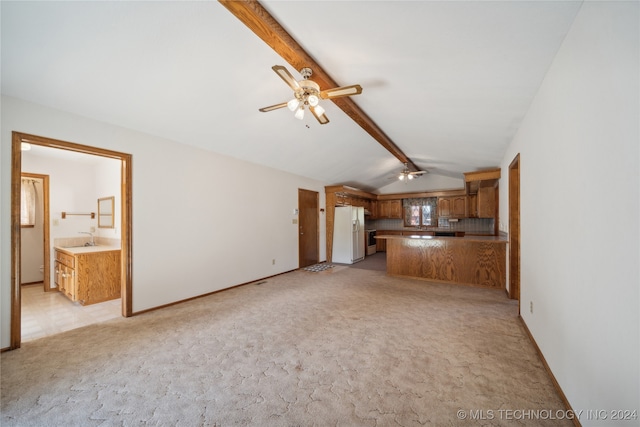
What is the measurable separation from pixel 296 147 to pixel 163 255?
2.81 meters

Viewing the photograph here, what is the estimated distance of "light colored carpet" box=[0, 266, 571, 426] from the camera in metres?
1.64

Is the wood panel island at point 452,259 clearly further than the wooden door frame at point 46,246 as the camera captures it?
Yes

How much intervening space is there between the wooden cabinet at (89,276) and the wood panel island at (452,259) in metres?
5.08

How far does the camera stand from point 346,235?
23.3 ft

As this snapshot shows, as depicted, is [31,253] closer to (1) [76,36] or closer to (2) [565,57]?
(1) [76,36]

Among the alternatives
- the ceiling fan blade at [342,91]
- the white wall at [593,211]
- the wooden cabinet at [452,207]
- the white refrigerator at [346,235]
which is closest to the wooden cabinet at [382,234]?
the wooden cabinet at [452,207]

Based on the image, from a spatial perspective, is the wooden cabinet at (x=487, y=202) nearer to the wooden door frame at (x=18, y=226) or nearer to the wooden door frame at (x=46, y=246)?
the wooden door frame at (x=18, y=226)

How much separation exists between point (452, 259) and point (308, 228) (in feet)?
11.4

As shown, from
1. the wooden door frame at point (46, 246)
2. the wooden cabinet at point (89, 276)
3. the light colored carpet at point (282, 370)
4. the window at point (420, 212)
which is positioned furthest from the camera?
the window at point (420, 212)

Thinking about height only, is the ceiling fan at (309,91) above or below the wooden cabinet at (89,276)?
above

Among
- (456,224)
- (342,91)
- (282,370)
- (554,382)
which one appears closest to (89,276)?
(282,370)

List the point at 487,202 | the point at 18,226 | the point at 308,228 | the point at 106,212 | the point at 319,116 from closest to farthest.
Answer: the point at 18,226
the point at 319,116
the point at 106,212
the point at 487,202
the point at 308,228

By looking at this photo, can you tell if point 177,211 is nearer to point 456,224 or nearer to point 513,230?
point 513,230

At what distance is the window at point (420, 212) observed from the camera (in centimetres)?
895
